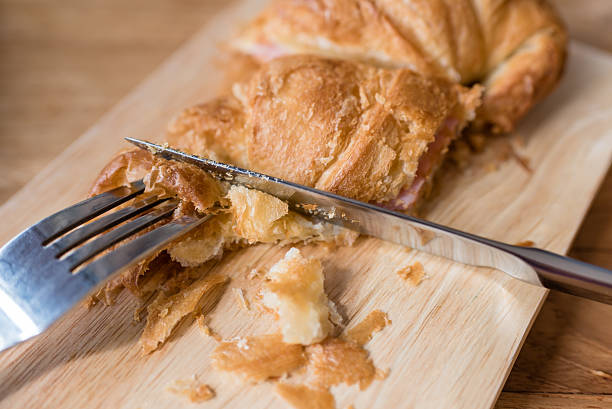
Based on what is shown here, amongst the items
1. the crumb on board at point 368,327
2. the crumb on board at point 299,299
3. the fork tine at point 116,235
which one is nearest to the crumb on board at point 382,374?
the crumb on board at point 368,327

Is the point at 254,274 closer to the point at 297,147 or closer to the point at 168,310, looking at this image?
the point at 168,310

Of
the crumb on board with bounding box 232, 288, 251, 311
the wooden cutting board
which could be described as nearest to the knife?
the wooden cutting board

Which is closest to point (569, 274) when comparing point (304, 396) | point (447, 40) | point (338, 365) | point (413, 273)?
point (413, 273)

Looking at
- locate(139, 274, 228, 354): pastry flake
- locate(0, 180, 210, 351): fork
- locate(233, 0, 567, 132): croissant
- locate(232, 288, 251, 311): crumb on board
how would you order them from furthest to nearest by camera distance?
locate(233, 0, 567, 132): croissant < locate(232, 288, 251, 311): crumb on board < locate(139, 274, 228, 354): pastry flake < locate(0, 180, 210, 351): fork

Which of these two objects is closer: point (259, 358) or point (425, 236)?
point (259, 358)

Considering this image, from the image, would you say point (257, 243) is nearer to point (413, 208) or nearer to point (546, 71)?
point (413, 208)

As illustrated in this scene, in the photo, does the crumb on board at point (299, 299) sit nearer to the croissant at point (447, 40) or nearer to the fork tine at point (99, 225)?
the fork tine at point (99, 225)

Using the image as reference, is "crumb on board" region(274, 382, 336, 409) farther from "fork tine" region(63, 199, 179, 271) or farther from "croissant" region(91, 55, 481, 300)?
"fork tine" region(63, 199, 179, 271)
